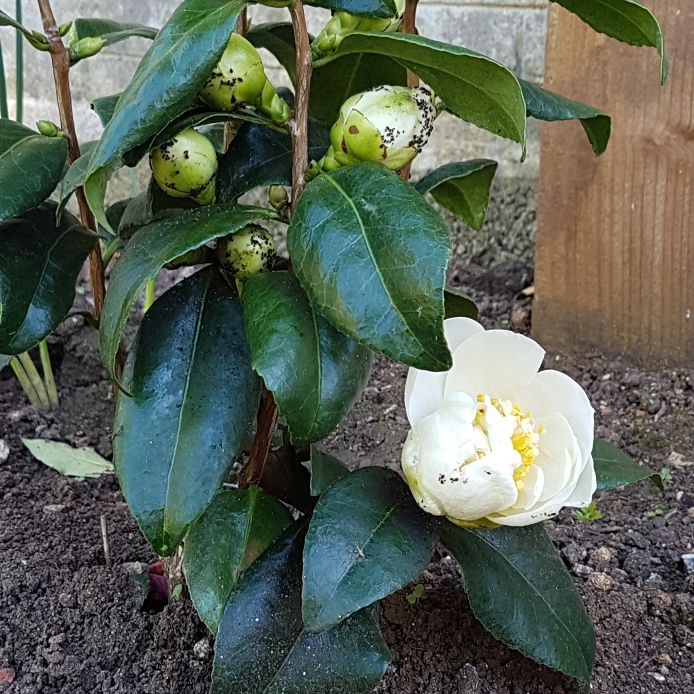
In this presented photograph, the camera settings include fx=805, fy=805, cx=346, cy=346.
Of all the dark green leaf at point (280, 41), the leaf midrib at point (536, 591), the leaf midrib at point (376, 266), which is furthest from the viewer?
the dark green leaf at point (280, 41)

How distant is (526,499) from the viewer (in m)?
0.67

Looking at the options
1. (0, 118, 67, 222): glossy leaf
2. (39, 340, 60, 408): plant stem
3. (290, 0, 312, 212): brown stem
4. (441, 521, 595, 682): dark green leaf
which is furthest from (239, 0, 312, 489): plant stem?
(39, 340, 60, 408): plant stem

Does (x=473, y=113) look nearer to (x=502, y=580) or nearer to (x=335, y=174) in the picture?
(x=335, y=174)

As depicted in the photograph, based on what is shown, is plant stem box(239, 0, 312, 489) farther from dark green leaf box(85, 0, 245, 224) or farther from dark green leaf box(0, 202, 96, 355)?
dark green leaf box(0, 202, 96, 355)

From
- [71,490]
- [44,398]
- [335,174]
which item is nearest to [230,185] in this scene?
[335,174]

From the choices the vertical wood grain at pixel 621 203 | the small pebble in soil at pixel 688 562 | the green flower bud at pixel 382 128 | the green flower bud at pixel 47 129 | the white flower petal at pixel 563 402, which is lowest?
the small pebble in soil at pixel 688 562

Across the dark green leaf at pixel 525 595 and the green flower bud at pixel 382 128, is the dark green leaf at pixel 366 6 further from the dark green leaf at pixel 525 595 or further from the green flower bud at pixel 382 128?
the dark green leaf at pixel 525 595

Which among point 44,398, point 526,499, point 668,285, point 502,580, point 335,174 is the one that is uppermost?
point 335,174

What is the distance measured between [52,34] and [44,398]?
805mm

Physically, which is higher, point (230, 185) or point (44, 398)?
point (230, 185)

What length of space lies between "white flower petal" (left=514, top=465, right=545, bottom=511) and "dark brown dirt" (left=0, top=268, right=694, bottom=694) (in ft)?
0.83

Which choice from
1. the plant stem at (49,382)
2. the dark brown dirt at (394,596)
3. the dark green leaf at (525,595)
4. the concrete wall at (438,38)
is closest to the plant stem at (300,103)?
the dark green leaf at (525,595)

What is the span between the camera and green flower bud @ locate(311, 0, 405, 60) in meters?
0.61

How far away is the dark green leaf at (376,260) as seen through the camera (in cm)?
52
